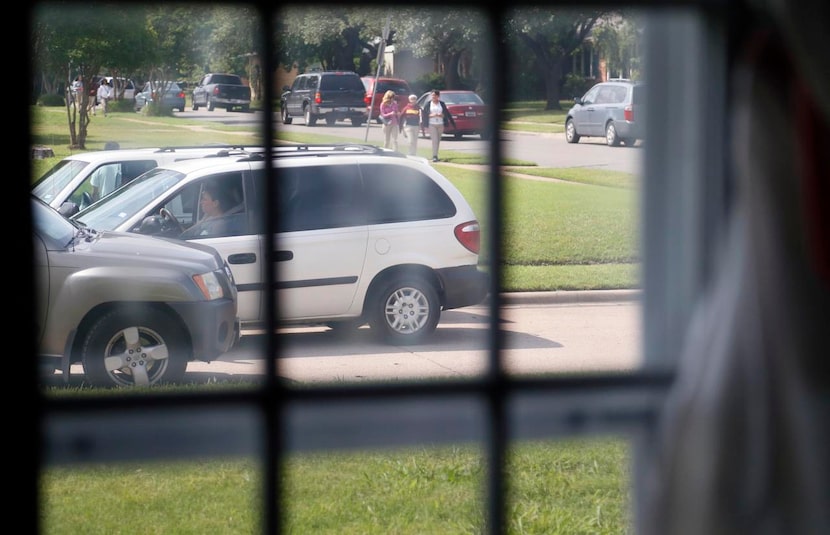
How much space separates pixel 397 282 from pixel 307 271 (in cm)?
75

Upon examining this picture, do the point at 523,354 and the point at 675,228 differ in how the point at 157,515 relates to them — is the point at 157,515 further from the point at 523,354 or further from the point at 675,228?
the point at 675,228

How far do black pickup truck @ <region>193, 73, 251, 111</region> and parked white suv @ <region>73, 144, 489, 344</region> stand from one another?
3472mm

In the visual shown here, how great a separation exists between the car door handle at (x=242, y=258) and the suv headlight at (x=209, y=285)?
0.23 m

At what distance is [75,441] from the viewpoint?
37.0 inches

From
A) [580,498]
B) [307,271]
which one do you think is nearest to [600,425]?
[580,498]

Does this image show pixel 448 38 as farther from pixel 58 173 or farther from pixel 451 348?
pixel 451 348

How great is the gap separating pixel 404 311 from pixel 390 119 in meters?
5.35

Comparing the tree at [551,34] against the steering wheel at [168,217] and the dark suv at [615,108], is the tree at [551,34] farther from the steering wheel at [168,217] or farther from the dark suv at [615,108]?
the steering wheel at [168,217]

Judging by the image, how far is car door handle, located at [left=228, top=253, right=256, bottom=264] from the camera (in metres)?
5.58

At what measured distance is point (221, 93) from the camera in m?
1.36

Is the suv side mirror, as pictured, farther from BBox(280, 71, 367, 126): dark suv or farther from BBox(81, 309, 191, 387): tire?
BBox(280, 71, 367, 126): dark suv

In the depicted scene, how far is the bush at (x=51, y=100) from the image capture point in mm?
1275

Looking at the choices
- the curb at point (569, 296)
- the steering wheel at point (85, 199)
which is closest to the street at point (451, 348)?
the curb at point (569, 296)

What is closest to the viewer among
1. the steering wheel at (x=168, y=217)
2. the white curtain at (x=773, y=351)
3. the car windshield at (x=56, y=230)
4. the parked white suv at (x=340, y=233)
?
the white curtain at (x=773, y=351)
